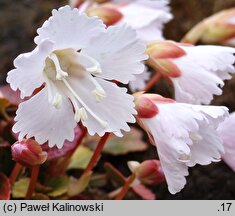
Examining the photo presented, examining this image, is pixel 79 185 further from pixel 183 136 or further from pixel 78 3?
pixel 78 3

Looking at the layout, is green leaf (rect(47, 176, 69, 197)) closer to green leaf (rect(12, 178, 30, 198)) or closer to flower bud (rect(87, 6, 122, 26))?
green leaf (rect(12, 178, 30, 198))

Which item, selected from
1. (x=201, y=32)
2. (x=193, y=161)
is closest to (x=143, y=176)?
(x=193, y=161)

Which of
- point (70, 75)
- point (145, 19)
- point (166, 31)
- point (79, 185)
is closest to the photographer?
point (70, 75)

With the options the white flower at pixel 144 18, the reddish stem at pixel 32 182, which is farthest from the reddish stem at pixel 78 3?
the reddish stem at pixel 32 182

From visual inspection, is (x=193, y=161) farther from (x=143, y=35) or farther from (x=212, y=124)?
(x=143, y=35)

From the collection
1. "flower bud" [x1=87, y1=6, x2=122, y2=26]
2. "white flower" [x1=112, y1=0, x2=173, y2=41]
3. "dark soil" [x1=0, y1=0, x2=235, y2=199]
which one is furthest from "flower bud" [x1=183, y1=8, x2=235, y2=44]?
"dark soil" [x1=0, y1=0, x2=235, y2=199]

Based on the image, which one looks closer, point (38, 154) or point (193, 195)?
point (38, 154)

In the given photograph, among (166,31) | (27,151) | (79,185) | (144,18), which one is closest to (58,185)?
(79,185)
